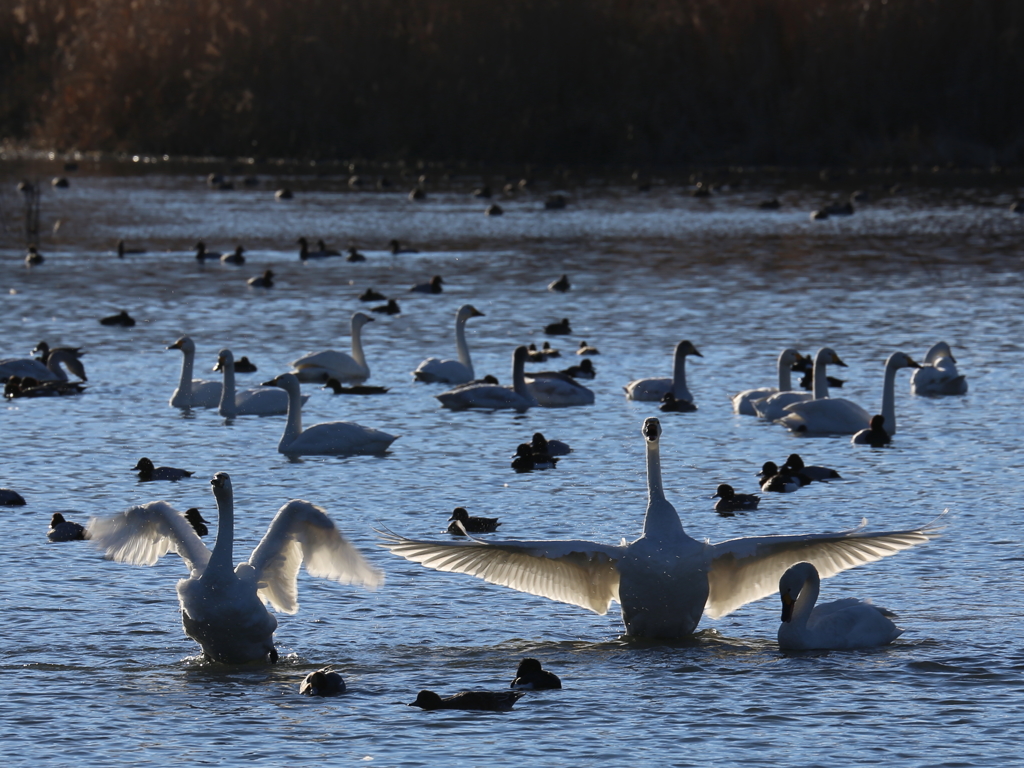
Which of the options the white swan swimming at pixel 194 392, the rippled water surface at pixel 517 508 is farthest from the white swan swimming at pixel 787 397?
the white swan swimming at pixel 194 392

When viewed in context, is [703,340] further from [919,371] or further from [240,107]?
[240,107]

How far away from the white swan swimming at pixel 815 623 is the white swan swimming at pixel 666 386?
9351 mm

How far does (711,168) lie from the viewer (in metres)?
69.4

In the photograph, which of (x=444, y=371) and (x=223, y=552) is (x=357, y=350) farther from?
(x=223, y=552)

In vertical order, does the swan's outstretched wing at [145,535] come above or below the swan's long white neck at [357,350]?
below

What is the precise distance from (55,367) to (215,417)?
9.01ft

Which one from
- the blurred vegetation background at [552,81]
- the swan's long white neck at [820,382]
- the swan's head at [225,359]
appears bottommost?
the swan's long white neck at [820,382]

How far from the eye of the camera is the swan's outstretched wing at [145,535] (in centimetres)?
1070

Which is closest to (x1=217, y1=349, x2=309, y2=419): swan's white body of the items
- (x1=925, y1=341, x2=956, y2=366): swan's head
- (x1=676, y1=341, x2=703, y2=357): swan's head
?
(x1=676, y1=341, x2=703, y2=357): swan's head

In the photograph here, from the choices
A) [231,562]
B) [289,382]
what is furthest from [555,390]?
[231,562]

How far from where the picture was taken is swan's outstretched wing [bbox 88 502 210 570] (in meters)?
10.7

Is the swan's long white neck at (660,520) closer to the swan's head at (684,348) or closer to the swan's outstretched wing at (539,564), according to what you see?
the swan's outstretched wing at (539,564)

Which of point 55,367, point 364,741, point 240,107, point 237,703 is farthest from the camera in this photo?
point 240,107

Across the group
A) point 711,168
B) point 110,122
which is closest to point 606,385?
point 711,168
